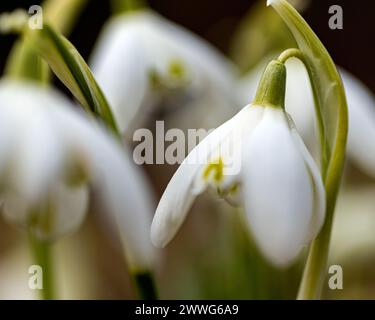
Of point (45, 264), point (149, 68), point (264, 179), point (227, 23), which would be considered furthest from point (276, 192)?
point (227, 23)

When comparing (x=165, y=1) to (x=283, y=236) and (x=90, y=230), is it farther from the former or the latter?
(x=283, y=236)

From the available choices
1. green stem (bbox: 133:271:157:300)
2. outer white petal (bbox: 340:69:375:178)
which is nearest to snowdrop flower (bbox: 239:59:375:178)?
outer white petal (bbox: 340:69:375:178)

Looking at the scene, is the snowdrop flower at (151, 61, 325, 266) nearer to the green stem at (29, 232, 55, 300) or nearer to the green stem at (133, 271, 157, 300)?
the green stem at (133, 271, 157, 300)

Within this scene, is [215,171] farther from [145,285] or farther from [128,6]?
[128,6]

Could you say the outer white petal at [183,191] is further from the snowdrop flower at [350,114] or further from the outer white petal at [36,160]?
the snowdrop flower at [350,114]
